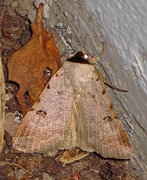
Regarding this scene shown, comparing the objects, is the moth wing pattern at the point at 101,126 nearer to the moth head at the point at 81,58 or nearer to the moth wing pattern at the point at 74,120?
the moth wing pattern at the point at 74,120

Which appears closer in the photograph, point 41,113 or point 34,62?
point 41,113

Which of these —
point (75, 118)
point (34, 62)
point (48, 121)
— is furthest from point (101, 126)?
point (34, 62)

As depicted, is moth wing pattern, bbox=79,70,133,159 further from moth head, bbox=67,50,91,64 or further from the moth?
moth head, bbox=67,50,91,64

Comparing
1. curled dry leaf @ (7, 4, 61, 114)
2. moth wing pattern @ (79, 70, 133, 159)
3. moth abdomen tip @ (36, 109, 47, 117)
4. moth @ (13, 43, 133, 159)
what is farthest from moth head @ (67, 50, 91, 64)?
moth abdomen tip @ (36, 109, 47, 117)

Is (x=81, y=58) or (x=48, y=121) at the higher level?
(x=81, y=58)

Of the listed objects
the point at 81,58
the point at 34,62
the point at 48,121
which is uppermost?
the point at 81,58

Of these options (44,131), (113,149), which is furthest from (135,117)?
(44,131)

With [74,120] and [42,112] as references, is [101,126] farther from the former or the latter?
[42,112]
